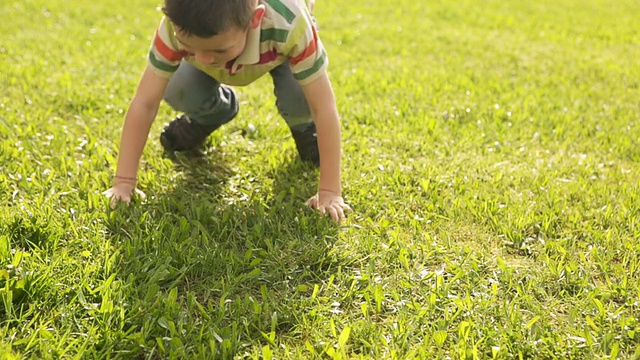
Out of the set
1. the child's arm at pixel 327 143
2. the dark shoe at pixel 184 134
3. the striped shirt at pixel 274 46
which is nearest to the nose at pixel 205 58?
the striped shirt at pixel 274 46

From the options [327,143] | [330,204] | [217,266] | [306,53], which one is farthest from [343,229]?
[306,53]

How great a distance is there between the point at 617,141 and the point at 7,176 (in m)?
3.13

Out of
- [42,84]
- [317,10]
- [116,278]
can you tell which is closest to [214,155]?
[116,278]

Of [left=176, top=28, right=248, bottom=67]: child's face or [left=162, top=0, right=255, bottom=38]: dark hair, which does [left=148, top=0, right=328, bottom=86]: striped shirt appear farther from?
[left=162, top=0, right=255, bottom=38]: dark hair

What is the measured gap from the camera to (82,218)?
262 centimetres

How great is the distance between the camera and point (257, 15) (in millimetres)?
2533

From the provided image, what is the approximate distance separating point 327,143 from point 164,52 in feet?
2.43

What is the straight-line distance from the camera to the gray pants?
321 centimetres

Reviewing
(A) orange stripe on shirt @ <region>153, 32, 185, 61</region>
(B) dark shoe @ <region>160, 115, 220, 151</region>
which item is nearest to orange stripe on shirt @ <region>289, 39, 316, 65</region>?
(A) orange stripe on shirt @ <region>153, 32, 185, 61</region>

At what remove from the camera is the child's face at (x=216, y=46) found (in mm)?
2393

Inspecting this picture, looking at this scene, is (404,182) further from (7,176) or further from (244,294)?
(7,176)

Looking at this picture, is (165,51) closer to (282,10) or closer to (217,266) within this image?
(282,10)

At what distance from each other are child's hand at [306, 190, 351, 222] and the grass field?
0.06 m

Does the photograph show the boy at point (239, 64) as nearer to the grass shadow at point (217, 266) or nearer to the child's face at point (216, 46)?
the child's face at point (216, 46)
